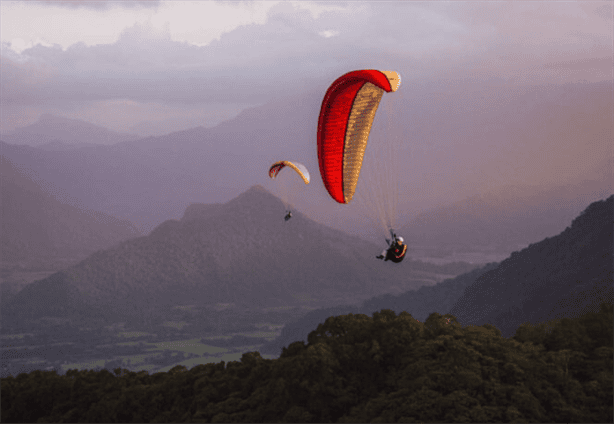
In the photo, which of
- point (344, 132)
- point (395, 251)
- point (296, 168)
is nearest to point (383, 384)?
point (395, 251)

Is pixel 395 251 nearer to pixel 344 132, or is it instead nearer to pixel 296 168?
pixel 344 132

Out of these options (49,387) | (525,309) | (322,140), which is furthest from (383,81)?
(525,309)

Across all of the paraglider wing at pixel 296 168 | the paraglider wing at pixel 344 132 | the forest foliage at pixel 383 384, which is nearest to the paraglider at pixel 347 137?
the paraglider wing at pixel 344 132

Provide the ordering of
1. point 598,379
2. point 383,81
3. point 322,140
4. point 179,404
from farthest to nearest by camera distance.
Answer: point 179,404, point 598,379, point 322,140, point 383,81

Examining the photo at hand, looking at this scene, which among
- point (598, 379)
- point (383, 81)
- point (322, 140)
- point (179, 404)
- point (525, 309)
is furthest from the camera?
point (525, 309)

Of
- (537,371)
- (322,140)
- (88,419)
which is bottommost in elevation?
(88,419)

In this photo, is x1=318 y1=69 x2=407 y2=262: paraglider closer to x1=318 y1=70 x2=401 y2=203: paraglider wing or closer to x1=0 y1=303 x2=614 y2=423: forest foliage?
x1=318 y1=70 x2=401 y2=203: paraglider wing

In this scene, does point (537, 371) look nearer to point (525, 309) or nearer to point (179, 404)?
point (179, 404)

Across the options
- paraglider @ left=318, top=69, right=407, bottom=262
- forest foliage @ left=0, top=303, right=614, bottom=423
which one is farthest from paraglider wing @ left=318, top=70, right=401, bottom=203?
forest foliage @ left=0, top=303, right=614, bottom=423
